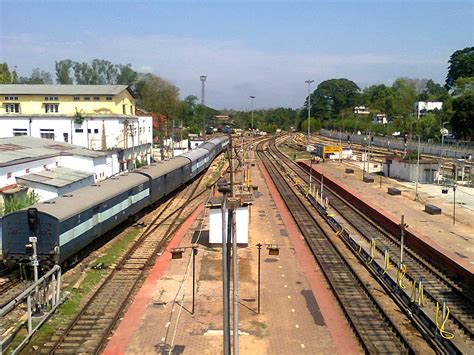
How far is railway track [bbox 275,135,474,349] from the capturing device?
17625mm

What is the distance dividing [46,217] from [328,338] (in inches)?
436

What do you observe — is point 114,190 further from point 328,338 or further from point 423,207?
point 423,207

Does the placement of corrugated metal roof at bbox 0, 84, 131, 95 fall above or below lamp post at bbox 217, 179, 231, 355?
above

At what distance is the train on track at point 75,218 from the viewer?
2044cm

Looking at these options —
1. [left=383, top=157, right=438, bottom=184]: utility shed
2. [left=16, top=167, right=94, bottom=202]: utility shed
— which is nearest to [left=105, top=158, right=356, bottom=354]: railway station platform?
[left=16, top=167, right=94, bottom=202]: utility shed

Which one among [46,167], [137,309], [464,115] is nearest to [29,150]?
[46,167]

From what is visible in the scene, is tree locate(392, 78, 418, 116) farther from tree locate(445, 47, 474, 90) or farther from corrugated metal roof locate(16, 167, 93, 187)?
corrugated metal roof locate(16, 167, 93, 187)

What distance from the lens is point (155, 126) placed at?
9319cm

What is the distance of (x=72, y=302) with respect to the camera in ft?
63.1

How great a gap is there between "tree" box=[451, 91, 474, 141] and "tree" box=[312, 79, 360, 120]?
98.9 meters

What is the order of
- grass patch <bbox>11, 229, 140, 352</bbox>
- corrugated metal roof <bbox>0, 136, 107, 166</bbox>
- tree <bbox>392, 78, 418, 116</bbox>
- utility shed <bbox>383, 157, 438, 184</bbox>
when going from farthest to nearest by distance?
tree <bbox>392, 78, 418, 116</bbox>, utility shed <bbox>383, 157, 438, 184</bbox>, corrugated metal roof <bbox>0, 136, 107, 166</bbox>, grass patch <bbox>11, 229, 140, 352</bbox>

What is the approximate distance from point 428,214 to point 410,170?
17283 mm

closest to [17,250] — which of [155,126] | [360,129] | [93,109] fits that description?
[93,109]

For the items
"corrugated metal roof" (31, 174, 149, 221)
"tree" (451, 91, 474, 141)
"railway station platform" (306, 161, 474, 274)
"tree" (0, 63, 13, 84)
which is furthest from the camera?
"tree" (0, 63, 13, 84)
